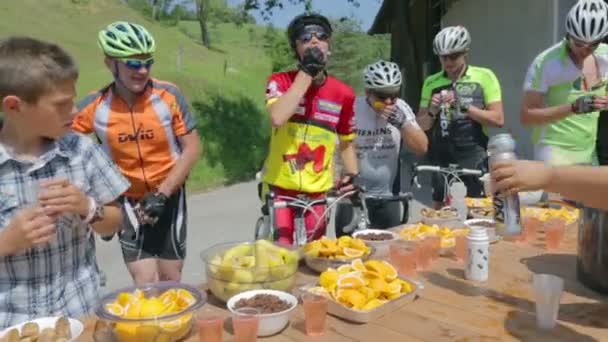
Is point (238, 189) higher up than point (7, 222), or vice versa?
point (7, 222)

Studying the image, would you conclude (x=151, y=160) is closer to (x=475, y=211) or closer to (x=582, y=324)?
(x=475, y=211)

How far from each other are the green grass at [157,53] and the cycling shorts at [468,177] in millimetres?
9111

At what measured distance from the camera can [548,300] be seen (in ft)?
7.06

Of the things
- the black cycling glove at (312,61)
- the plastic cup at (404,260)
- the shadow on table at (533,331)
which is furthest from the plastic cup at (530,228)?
the black cycling glove at (312,61)

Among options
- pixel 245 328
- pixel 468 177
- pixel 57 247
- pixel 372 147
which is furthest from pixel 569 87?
pixel 57 247

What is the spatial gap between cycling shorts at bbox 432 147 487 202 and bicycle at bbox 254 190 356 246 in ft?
4.79

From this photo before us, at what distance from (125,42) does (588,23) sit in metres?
3.39

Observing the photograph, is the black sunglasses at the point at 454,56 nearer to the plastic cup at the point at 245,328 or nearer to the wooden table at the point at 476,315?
the wooden table at the point at 476,315

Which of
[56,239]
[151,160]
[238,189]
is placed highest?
[151,160]

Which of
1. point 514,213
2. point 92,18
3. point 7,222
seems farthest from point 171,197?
point 92,18

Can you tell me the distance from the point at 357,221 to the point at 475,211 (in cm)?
98

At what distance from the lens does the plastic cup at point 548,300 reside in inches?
84.4

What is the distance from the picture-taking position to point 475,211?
4.17 m

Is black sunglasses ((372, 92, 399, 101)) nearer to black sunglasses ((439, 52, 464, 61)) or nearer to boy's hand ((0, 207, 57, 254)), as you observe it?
black sunglasses ((439, 52, 464, 61))
